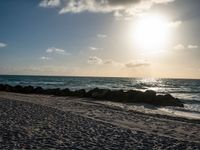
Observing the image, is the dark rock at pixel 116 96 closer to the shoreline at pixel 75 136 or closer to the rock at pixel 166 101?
the rock at pixel 166 101

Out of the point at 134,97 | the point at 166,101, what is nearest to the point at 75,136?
the point at 166,101

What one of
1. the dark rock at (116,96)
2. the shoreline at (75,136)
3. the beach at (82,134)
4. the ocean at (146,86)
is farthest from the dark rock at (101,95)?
the shoreline at (75,136)

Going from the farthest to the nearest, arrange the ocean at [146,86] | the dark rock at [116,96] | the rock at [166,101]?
the ocean at [146,86]
the dark rock at [116,96]
the rock at [166,101]

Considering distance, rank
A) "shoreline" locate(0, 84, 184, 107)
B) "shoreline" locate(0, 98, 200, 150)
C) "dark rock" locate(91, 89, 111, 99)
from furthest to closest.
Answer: "dark rock" locate(91, 89, 111, 99) < "shoreline" locate(0, 84, 184, 107) < "shoreline" locate(0, 98, 200, 150)

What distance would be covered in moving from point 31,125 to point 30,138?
2310mm

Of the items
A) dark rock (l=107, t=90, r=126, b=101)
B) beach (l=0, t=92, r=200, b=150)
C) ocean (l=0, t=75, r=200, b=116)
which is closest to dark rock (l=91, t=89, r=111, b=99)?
dark rock (l=107, t=90, r=126, b=101)

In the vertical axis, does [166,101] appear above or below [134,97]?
below

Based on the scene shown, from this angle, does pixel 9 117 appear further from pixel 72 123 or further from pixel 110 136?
pixel 110 136

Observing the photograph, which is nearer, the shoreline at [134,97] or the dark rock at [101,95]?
the shoreline at [134,97]

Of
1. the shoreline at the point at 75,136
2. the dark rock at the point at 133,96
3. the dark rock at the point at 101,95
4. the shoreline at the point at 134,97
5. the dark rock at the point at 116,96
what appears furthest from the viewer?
the dark rock at the point at 101,95

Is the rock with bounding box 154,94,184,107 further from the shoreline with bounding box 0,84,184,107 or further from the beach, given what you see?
the beach

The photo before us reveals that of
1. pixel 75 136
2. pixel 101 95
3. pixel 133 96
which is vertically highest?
pixel 133 96

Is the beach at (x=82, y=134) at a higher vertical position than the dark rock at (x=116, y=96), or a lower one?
lower

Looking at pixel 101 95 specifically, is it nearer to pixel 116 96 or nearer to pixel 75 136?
pixel 116 96
